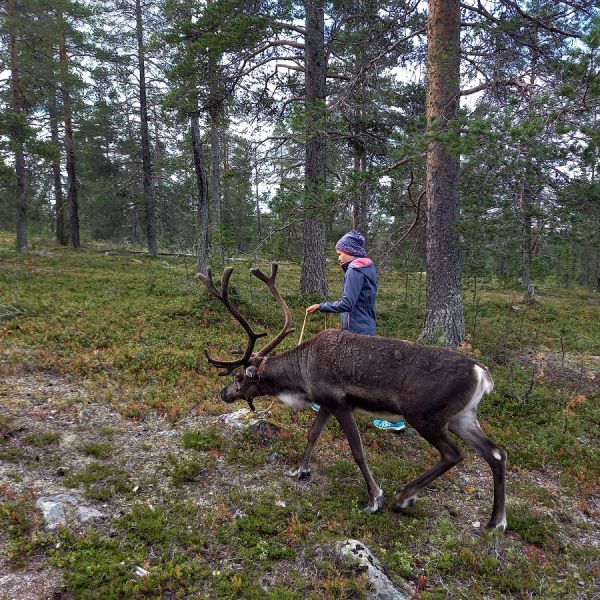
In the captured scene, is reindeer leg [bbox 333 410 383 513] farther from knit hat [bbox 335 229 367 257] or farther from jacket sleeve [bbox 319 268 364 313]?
knit hat [bbox 335 229 367 257]

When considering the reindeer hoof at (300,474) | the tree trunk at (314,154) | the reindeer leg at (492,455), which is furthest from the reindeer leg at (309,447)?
the tree trunk at (314,154)

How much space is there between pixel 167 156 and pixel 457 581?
2682cm

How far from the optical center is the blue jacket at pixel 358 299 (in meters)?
5.26

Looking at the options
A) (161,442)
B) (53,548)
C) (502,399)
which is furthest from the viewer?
(502,399)

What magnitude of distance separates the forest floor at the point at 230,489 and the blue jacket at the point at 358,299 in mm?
1613

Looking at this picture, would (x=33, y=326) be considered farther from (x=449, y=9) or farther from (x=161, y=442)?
(x=449, y=9)

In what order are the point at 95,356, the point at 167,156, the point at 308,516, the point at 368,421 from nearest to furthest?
the point at 308,516, the point at 368,421, the point at 95,356, the point at 167,156

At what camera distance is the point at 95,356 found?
7824 millimetres

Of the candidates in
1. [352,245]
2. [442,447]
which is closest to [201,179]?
[352,245]

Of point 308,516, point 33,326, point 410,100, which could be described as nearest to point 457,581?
point 308,516

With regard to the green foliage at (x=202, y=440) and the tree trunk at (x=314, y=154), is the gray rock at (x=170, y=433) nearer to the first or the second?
the green foliage at (x=202, y=440)

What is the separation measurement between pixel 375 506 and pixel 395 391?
123 centimetres

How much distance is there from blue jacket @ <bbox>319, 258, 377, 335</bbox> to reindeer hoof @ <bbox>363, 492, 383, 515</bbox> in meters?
1.95

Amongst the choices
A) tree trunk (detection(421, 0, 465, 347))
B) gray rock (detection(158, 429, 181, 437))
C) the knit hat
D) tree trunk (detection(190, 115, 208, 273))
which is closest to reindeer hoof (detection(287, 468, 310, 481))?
gray rock (detection(158, 429, 181, 437))
